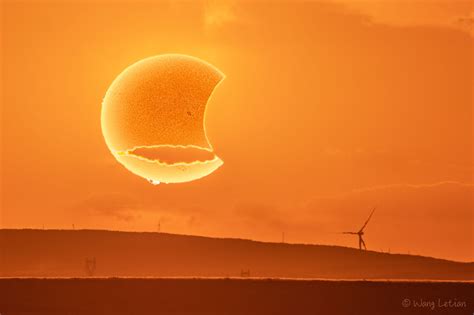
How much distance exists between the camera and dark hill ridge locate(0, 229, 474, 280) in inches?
6033

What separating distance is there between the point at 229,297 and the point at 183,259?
408 feet

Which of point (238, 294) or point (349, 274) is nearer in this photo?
point (238, 294)

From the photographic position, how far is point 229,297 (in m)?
32.6

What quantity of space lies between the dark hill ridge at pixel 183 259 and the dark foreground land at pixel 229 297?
11529 centimetres

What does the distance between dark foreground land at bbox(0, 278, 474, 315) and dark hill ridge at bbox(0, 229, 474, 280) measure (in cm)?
11529

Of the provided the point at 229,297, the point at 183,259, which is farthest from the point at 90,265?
the point at 229,297

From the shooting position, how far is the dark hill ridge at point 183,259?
503ft

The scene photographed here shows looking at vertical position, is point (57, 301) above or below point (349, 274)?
below

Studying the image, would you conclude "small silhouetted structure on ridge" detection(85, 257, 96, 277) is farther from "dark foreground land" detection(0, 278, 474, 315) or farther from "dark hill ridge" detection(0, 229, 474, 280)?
"dark foreground land" detection(0, 278, 474, 315)

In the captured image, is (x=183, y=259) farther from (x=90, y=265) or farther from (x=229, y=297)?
(x=229, y=297)

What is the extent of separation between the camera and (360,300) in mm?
32750

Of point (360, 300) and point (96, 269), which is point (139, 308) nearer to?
point (360, 300)

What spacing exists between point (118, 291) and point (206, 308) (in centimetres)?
283

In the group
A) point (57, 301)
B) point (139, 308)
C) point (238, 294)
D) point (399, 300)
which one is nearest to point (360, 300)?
point (399, 300)
